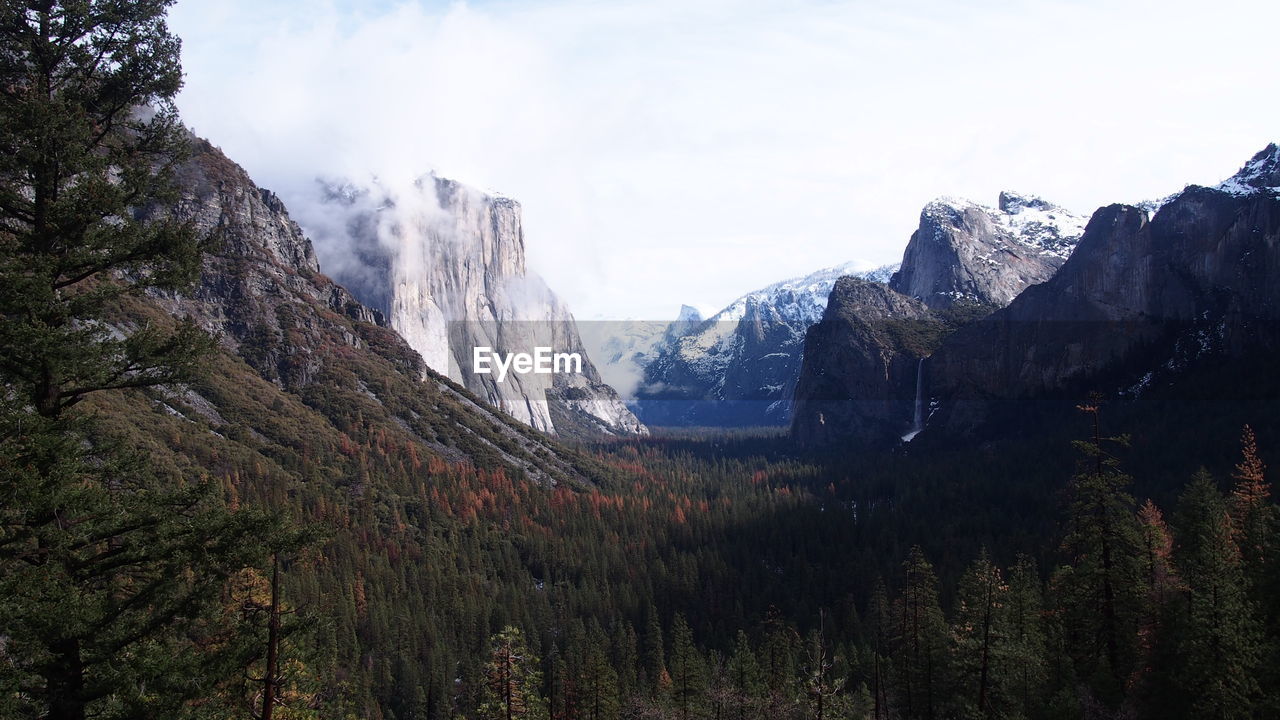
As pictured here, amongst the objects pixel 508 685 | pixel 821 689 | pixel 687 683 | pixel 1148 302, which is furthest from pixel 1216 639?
pixel 1148 302

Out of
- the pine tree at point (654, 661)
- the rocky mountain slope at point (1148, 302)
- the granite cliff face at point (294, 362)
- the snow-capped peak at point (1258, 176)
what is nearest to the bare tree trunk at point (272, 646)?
the pine tree at point (654, 661)

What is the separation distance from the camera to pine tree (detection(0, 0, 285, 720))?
40.8 feet

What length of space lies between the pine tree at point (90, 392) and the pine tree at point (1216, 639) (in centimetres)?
3204

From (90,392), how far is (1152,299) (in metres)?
188

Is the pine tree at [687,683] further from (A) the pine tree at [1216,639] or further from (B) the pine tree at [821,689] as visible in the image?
(A) the pine tree at [1216,639]

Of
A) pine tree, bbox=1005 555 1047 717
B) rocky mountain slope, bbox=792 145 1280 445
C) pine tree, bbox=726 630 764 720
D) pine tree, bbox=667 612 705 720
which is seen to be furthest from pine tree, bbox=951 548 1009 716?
rocky mountain slope, bbox=792 145 1280 445

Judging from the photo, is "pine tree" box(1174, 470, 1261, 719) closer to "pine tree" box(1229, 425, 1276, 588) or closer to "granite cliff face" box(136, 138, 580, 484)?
"pine tree" box(1229, 425, 1276, 588)

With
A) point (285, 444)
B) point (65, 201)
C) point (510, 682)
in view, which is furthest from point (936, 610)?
point (285, 444)

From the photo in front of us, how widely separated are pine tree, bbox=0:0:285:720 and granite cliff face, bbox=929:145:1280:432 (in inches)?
6584

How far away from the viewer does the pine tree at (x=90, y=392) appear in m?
12.4

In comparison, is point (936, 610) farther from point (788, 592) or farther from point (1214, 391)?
point (1214, 391)

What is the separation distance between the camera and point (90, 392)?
13.9 meters

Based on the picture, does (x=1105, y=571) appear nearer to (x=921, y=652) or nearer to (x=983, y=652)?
(x=983, y=652)

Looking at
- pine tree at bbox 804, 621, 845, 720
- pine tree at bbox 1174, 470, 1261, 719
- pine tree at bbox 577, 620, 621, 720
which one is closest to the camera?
pine tree at bbox 804, 621, 845, 720
